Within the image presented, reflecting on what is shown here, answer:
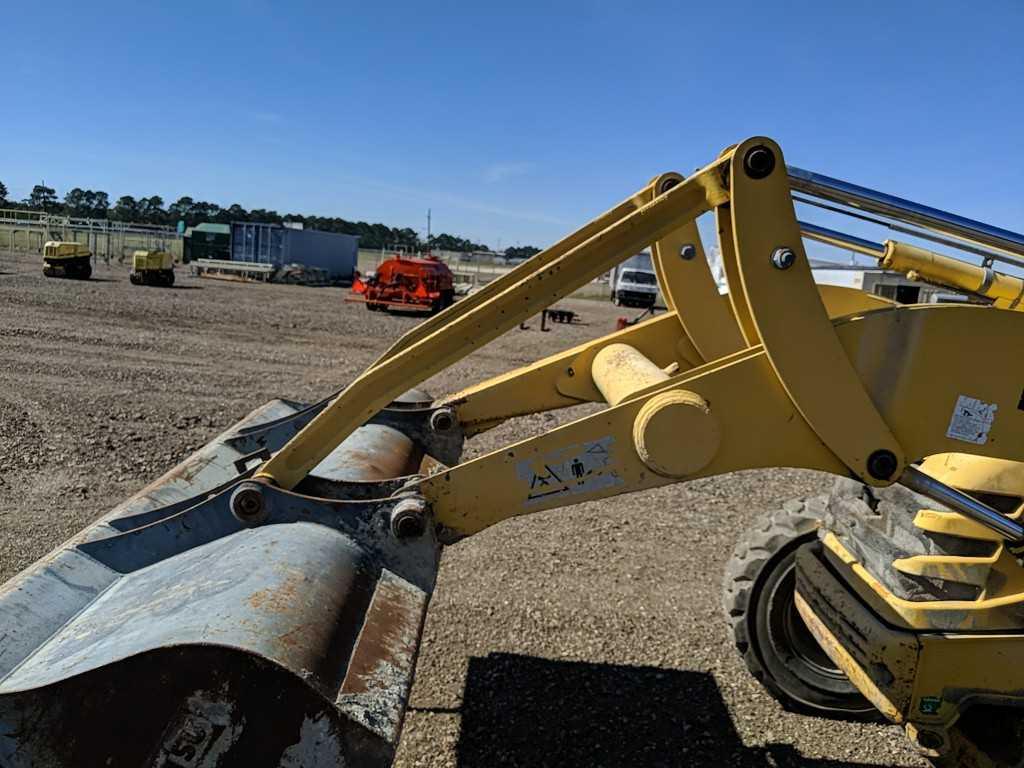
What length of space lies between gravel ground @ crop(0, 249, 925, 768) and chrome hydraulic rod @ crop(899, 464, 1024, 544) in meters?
1.67

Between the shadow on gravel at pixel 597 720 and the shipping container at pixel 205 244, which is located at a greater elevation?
the shipping container at pixel 205 244

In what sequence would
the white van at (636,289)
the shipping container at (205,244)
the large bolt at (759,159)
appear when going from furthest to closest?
the shipping container at (205,244) → the white van at (636,289) → the large bolt at (759,159)

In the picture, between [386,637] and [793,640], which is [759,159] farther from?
[793,640]

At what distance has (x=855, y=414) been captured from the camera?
2271 millimetres

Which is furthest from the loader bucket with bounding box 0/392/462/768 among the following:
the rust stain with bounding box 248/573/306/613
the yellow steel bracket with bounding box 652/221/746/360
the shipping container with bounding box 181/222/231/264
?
the shipping container with bounding box 181/222/231/264

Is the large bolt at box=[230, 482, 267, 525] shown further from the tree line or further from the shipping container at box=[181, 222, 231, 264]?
the tree line

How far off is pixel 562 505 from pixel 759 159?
1.17 meters

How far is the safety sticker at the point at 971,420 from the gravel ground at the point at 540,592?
1957 mm

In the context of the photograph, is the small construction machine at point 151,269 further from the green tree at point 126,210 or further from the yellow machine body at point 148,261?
the green tree at point 126,210

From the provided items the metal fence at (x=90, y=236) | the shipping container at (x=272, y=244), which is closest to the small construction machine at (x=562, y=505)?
the shipping container at (x=272, y=244)

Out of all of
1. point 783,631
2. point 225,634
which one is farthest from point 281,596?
point 783,631

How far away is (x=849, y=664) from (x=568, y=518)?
132 inches

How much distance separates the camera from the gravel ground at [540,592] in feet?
11.8

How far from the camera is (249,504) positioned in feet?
7.86
